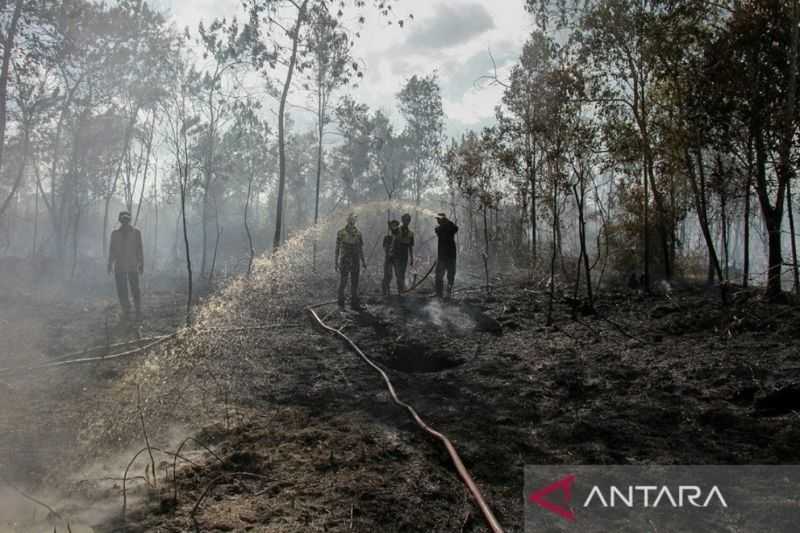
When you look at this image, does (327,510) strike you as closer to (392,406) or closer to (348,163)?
(392,406)

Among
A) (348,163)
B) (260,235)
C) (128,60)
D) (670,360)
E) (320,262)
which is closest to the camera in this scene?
(670,360)

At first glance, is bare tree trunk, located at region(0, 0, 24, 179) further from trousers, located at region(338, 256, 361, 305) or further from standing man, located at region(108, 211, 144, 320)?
trousers, located at region(338, 256, 361, 305)

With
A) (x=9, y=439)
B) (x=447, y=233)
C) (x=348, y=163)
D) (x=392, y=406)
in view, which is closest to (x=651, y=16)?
(x=447, y=233)

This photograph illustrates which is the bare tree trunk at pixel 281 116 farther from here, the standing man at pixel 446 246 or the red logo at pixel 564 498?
the red logo at pixel 564 498

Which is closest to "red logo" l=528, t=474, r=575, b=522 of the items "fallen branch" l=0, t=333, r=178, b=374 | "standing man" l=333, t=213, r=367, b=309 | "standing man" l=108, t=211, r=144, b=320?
"fallen branch" l=0, t=333, r=178, b=374

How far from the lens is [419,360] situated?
8336 mm

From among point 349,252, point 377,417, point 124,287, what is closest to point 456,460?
point 377,417

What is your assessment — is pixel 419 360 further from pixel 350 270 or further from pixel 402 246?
pixel 402 246

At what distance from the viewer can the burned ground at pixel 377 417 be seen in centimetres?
363

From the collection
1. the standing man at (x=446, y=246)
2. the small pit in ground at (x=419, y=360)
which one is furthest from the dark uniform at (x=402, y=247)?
the small pit in ground at (x=419, y=360)

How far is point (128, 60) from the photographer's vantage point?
2723 centimetres

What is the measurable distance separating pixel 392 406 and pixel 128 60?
91.5 ft

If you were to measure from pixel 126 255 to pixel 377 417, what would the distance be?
7919mm

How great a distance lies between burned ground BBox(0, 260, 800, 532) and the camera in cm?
363
